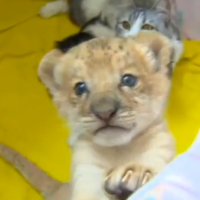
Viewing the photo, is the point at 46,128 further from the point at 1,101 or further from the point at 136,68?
the point at 136,68

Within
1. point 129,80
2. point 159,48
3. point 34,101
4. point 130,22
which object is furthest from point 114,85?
point 130,22

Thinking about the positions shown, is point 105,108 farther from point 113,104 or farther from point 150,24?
point 150,24

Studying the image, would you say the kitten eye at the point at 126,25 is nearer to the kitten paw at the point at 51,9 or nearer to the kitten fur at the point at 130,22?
the kitten fur at the point at 130,22

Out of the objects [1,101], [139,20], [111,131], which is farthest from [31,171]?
[139,20]

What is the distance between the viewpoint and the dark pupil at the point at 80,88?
862 mm

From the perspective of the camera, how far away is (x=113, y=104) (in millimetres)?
807

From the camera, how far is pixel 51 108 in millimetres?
1463

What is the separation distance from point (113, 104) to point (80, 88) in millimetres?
88

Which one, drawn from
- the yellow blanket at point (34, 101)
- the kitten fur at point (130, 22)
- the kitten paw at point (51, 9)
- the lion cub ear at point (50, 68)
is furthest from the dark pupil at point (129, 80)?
the kitten paw at point (51, 9)

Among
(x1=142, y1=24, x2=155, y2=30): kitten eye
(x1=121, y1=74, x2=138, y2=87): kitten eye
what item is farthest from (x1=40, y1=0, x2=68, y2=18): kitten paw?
(x1=121, y1=74, x2=138, y2=87): kitten eye

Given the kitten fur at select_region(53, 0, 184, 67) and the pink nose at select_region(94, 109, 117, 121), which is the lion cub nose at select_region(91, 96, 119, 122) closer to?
the pink nose at select_region(94, 109, 117, 121)

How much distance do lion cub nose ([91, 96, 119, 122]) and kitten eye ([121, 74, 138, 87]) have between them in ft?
0.17

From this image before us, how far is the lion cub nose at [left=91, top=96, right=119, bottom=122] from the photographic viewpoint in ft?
2.63

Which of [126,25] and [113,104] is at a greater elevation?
[113,104]
